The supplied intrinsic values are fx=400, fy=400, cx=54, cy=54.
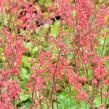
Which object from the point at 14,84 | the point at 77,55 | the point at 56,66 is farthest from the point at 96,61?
the point at 77,55

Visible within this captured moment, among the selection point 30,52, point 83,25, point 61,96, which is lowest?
point 61,96

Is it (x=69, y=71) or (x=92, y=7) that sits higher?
(x=92, y=7)

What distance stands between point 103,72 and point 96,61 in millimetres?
115

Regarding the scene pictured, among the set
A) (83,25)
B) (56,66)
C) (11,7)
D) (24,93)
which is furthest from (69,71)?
(11,7)

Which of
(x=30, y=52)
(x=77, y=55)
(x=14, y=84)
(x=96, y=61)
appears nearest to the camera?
(x=14, y=84)

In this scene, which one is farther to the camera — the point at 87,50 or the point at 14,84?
the point at 87,50

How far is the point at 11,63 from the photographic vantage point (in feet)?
11.6

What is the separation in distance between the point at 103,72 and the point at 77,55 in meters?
1.06

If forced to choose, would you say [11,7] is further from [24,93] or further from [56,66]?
[56,66]

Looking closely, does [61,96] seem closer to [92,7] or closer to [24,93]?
[24,93]

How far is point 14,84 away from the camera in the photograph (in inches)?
123

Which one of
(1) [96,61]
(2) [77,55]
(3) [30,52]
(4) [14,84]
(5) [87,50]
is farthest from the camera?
(3) [30,52]

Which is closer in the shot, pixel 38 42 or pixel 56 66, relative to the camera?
pixel 56 66

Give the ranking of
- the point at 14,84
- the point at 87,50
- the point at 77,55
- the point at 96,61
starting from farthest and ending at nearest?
the point at 77,55 < the point at 87,50 < the point at 96,61 < the point at 14,84
